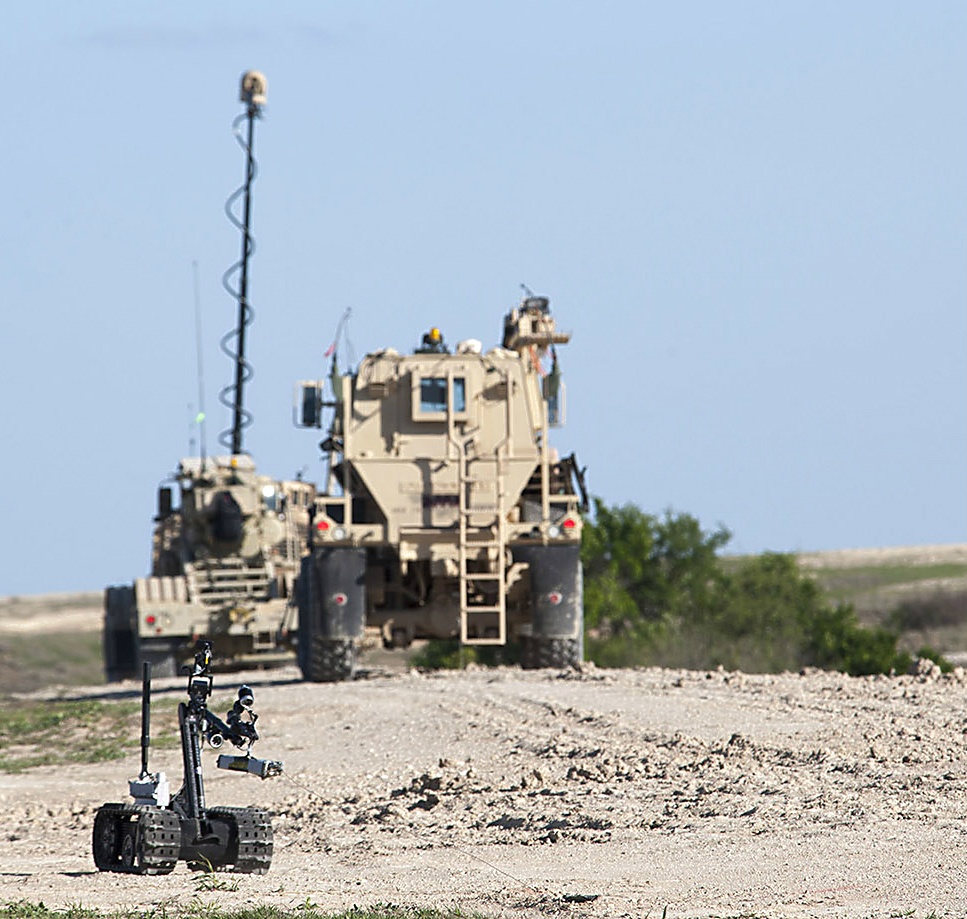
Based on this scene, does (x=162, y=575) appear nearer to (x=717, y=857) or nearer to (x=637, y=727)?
(x=637, y=727)

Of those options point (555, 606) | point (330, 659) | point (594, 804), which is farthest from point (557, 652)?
point (594, 804)

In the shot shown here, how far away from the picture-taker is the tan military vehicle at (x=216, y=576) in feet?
89.4

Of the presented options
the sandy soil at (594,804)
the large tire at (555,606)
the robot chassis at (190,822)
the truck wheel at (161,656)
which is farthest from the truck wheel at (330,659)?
the robot chassis at (190,822)

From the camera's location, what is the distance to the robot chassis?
965cm

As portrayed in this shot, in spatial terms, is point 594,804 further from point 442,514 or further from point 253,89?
point 253,89

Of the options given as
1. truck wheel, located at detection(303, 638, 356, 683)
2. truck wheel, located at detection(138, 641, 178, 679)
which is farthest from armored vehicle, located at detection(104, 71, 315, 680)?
truck wheel, located at detection(303, 638, 356, 683)

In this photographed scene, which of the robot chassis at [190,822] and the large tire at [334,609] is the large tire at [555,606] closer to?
the large tire at [334,609]

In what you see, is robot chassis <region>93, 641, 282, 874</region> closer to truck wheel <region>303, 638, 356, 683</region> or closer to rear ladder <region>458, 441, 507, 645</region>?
truck wheel <region>303, 638, 356, 683</region>

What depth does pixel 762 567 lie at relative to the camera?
35.1 m

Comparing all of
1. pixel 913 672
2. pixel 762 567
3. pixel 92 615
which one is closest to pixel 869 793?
pixel 913 672

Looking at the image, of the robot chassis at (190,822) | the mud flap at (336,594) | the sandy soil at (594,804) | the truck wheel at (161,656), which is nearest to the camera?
the sandy soil at (594,804)

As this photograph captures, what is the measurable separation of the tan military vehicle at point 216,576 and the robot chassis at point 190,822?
16.9m

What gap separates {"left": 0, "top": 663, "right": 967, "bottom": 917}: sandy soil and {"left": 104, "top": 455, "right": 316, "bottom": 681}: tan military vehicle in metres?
8.89

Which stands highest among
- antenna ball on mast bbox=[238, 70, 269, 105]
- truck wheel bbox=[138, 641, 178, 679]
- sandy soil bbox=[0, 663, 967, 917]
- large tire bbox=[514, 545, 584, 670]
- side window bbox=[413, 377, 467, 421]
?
antenna ball on mast bbox=[238, 70, 269, 105]
